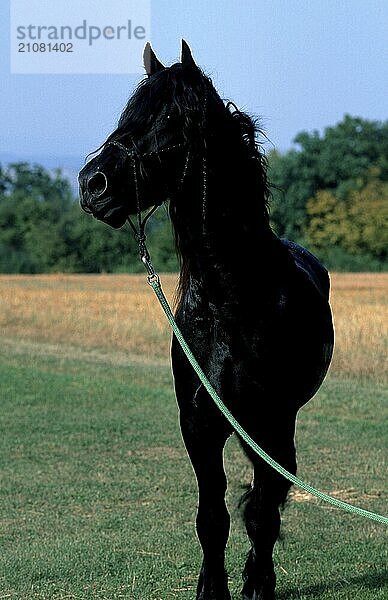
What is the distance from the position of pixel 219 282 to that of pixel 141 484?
4.21 m

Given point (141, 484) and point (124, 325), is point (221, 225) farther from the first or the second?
point (124, 325)

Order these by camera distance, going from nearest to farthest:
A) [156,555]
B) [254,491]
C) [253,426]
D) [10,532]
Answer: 1. [253,426]
2. [254,491]
3. [156,555]
4. [10,532]

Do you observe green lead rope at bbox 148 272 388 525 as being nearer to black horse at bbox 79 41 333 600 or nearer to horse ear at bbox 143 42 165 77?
black horse at bbox 79 41 333 600

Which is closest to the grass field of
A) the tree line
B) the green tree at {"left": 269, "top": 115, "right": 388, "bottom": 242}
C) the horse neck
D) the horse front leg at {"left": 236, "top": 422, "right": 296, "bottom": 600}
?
the horse front leg at {"left": 236, "top": 422, "right": 296, "bottom": 600}

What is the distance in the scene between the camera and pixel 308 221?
62938mm

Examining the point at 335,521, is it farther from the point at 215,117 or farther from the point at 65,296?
the point at 65,296

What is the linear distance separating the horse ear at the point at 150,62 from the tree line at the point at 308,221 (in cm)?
5328

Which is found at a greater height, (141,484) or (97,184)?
(97,184)

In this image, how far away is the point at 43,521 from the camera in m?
6.85

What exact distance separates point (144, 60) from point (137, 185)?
0.59 metres

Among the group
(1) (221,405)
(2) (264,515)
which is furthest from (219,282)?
(2) (264,515)

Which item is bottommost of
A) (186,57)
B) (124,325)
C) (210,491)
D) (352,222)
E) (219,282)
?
(124,325)

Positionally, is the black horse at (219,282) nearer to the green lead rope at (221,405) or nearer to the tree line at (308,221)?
the green lead rope at (221,405)

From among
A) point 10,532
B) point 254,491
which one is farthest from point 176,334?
point 10,532
